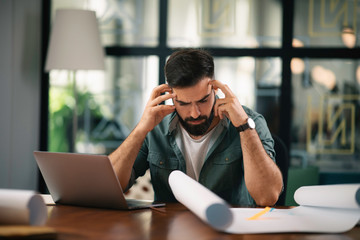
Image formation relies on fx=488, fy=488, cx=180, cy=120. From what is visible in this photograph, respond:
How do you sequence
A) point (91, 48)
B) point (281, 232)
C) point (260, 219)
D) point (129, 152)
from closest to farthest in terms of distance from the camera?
point (281, 232)
point (260, 219)
point (129, 152)
point (91, 48)

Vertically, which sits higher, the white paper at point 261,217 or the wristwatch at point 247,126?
the wristwatch at point 247,126

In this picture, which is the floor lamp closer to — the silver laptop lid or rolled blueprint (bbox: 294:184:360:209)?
the silver laptop lid

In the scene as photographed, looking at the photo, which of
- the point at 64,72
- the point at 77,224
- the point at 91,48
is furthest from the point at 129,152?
the point at 64,72

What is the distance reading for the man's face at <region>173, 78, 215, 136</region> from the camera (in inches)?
77.5

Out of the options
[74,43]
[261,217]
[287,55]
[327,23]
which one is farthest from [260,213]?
[327,23]

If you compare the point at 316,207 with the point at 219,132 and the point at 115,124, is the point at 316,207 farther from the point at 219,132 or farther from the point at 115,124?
the point at 115,124

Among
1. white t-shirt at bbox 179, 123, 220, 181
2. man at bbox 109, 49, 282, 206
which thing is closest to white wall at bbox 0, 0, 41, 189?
man at bbox 109, 49, 282, 206

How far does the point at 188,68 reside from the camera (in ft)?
6.48

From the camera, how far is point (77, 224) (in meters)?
1.34

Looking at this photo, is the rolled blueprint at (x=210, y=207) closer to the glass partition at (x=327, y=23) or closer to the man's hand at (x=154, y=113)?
the man's hand at (x=154, y=113)

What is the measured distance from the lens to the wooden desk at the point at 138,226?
1.20 metres

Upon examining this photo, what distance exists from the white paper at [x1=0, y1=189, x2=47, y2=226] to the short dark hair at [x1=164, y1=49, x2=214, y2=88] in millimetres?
875

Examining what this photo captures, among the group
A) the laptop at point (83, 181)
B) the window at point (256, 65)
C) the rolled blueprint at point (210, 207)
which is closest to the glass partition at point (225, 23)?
the window at point (256, 65)

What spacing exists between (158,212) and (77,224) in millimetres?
301
